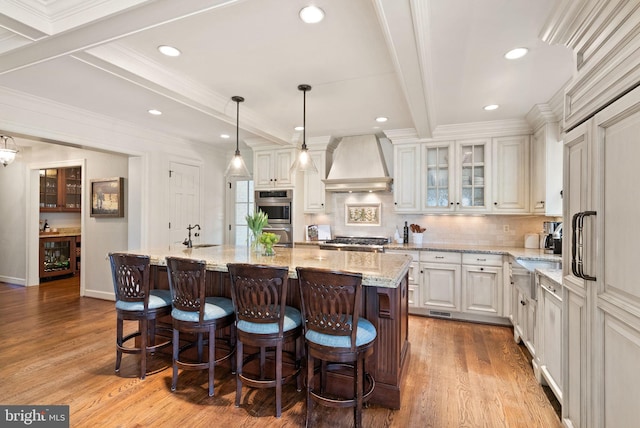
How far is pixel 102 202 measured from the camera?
4996 millimetres

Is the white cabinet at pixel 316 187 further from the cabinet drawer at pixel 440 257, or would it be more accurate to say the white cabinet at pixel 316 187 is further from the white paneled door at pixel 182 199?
the white paneled door at pixel 182 199

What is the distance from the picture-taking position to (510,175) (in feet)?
13.3

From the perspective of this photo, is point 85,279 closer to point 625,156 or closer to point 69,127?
point 69,127

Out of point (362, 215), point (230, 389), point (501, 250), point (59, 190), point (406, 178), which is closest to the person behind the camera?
point (230, 389)

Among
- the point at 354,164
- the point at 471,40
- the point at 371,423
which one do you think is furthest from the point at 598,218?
the point at 354,164

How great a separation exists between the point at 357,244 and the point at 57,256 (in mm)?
6365

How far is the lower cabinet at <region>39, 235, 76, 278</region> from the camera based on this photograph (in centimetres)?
622

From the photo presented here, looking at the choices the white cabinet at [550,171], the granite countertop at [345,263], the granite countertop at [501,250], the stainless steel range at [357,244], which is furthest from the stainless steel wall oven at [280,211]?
the white cabinet at [550,171]

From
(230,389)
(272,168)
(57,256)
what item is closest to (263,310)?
(230,389)

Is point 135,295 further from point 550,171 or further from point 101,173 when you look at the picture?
point 550,171

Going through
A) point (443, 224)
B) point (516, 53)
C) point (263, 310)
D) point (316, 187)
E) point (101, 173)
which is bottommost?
point (263, 310)

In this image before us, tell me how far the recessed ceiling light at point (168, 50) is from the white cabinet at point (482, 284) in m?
3.70

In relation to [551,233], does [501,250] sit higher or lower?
lower

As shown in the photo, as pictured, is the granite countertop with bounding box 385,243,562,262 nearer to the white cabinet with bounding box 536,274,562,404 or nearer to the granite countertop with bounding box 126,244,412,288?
the white cabinet with bounding box 536,274,562,404
